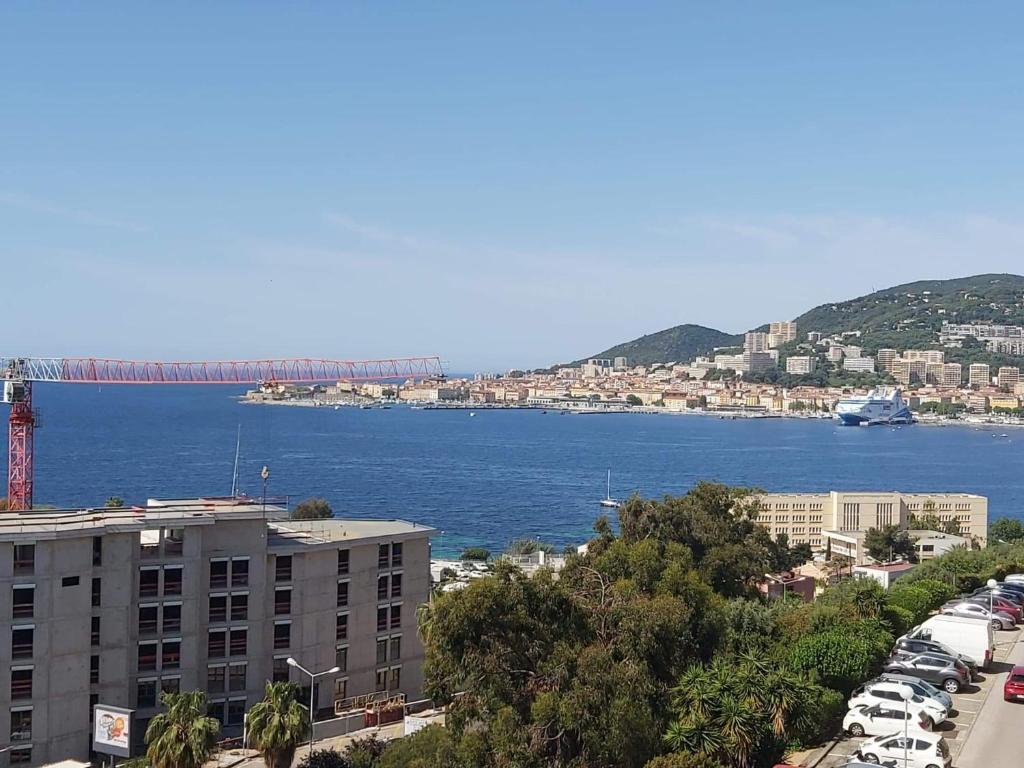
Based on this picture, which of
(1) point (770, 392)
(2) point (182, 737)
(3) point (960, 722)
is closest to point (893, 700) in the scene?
(3) point (960, 722)

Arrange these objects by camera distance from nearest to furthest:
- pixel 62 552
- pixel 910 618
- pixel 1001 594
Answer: pixel 62 552 → pixel 910 618 → pixel 1001 594

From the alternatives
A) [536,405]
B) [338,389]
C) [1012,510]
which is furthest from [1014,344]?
[1012,510]

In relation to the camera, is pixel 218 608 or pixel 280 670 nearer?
pixel 218 608

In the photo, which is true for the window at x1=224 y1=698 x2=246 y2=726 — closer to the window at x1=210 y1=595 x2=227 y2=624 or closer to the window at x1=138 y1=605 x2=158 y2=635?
the window at x1=210 y1=595 x2=227 y2=624

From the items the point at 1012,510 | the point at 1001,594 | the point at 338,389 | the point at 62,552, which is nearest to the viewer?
the point at 62,552

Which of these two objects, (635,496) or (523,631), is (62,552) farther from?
(635,496)

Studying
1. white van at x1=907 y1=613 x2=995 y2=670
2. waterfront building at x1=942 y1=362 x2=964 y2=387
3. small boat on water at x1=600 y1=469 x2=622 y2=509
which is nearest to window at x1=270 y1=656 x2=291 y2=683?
white van at x1=907 y1=613 x2=995 y2=670

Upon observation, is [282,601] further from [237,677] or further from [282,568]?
[237,677]
